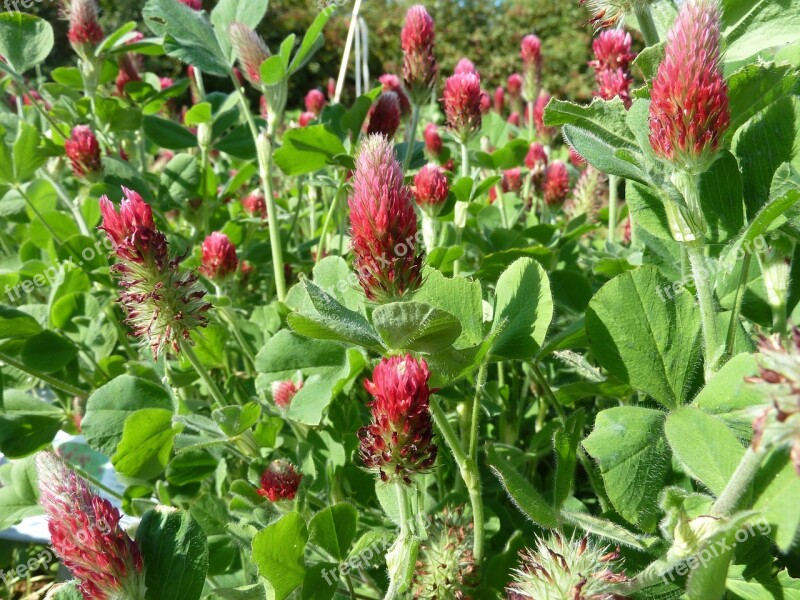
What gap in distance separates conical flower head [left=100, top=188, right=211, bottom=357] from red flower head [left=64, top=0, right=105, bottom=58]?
1.29 m

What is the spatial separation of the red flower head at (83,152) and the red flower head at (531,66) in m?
1.83

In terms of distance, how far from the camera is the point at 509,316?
3.40 feet

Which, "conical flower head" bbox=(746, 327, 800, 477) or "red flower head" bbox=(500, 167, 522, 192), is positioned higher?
"conical flower head" bbox=(746, 327, 800, 477)

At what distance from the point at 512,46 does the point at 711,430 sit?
33.5 feet

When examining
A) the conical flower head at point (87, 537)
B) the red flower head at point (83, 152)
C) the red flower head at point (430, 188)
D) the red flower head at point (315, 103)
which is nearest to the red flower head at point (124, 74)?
the red flower head at point (83, 152)

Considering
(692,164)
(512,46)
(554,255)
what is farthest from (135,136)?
(512,46)

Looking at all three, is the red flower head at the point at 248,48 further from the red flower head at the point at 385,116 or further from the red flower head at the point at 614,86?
the red flower head at the point at 614,86

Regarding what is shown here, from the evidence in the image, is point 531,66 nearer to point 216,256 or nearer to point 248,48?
point 248,48

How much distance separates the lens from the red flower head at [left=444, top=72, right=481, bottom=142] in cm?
184

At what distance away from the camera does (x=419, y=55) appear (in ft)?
5.90

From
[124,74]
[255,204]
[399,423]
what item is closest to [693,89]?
[399,423]

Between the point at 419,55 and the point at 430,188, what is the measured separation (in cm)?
45

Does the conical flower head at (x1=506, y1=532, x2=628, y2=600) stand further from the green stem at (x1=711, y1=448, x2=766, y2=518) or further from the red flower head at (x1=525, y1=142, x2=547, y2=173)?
the red flower head at (x1=525, y1=142, x2=547, y2=173)

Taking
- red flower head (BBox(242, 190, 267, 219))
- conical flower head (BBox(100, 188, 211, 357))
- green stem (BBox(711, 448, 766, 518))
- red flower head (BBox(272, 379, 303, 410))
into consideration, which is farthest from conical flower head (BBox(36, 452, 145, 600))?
red flower head (BBox(242, 190, 267, 219))
